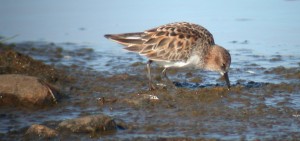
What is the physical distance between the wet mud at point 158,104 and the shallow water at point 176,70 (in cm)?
1

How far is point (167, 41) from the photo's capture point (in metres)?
9.67

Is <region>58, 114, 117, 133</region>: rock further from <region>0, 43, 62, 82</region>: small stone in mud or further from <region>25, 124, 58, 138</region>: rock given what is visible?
<region>0, 43, 62, 82</region>: small stone in mud

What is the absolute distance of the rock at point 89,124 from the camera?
6.95 meters

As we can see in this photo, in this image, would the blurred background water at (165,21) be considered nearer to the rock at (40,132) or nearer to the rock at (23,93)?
the rock at (23,93)

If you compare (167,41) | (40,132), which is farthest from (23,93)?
(167,41)

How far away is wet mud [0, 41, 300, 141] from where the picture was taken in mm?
7111

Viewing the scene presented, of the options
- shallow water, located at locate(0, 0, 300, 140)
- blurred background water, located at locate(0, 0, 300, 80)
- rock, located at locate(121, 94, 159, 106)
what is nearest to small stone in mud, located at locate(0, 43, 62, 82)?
shallow water, located at locate(0, 0, 300, 140)

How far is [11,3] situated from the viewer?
15406mm

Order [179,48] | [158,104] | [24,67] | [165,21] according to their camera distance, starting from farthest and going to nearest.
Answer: [165,21] < [24,67] < [179,48] < [158,104]

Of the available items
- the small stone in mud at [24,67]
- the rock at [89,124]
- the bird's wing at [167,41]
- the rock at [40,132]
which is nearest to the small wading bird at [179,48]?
the bird's wing at [167,41]

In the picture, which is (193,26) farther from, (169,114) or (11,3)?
(11,3)

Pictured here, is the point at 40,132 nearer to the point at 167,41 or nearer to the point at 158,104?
the point at 158,104

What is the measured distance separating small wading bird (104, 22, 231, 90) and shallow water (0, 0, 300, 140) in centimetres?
36

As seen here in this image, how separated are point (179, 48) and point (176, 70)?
133cm
